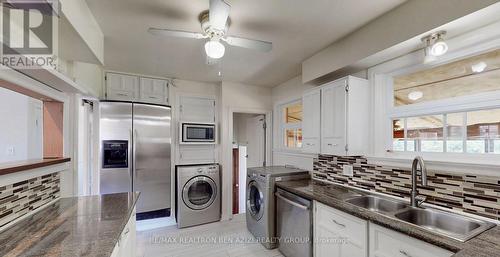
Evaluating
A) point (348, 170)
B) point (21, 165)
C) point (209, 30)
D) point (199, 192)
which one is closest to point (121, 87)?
point (199, 192)

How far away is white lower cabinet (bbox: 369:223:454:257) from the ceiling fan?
64.0 inches

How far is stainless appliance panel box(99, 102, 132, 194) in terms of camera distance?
2838 millimetres

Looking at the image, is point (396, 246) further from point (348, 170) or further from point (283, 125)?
point (283, 125)

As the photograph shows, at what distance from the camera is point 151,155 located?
3.12 meters

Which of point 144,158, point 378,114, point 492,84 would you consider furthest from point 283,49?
point 144,158

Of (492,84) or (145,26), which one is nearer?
(492,84)

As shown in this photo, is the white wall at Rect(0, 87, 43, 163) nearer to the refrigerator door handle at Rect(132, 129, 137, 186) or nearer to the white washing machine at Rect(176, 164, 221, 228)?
the refrigerator door handle at Rect(132, 129, 137, 186)

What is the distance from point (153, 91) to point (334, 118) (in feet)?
9.06

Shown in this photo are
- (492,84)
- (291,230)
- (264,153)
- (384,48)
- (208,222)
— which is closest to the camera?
(492,84)

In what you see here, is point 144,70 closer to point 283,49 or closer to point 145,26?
point 145,26

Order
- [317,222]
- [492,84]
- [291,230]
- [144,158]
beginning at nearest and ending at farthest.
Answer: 1. [492,84]
2. [317,222]
3. [291,230]
4. [144,158]

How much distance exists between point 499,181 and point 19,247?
2697mm

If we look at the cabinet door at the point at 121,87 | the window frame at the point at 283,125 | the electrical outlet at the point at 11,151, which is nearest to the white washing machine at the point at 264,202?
the window frame at the point at 283,125

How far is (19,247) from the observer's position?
1018 millimetres
